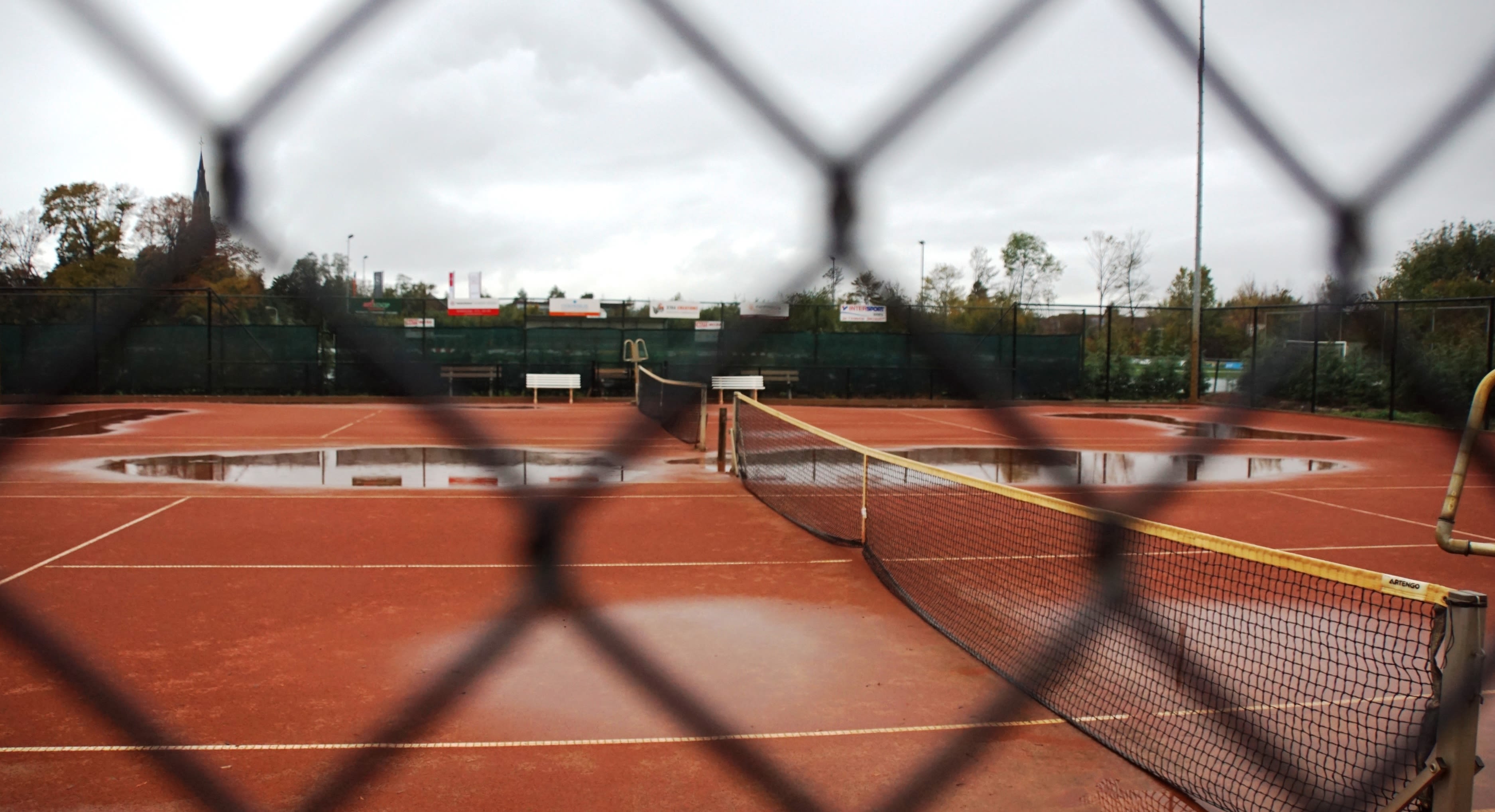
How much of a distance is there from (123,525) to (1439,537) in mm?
7733

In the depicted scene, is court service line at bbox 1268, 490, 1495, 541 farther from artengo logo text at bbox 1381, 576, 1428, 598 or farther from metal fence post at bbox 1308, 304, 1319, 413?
metal fence post at bbox 1308, 304, 1319, 413

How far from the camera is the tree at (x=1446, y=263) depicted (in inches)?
92.6

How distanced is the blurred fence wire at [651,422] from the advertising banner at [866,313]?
0.22ft

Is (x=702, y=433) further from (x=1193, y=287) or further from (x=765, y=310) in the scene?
(x=765, y=310)

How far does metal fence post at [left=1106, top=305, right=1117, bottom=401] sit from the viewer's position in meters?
20.5

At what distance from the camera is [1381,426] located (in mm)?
17047

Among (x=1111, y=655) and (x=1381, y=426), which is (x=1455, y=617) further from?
(x=1381, y=426)

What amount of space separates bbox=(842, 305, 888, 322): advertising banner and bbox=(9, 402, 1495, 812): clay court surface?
0.61 m

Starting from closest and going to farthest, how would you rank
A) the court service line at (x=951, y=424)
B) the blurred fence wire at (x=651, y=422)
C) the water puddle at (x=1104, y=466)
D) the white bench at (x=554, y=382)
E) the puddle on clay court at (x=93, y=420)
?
the blurred fence wire at (x=651, y=422) → the water puddle at (x=1104, y=466) → the puddle on clay court at (x=93, y=420) → the court service line at (x=951, y=424) → the white bench at (x=554, y=382)

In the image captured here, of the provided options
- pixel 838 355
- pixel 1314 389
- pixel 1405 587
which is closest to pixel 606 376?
pixel 838 355

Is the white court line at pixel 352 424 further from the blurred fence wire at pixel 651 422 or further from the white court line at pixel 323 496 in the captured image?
the blurred fence wire at pixel 651 422

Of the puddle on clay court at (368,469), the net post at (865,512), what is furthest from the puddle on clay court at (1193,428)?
the puddle on clay court at (368,469)

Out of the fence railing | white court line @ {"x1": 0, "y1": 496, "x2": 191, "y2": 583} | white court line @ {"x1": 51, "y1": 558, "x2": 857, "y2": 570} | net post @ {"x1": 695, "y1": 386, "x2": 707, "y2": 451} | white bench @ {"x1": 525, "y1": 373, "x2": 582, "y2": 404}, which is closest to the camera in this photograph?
white court line @ {"x1": 0, "y1": 496, "x2": 191, "y2": 583}

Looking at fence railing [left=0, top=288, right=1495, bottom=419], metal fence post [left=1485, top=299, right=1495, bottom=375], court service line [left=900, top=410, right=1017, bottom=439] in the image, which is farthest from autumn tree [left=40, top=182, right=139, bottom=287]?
metal fence post [left=1485, top=299, right=1495, bottom=375]
